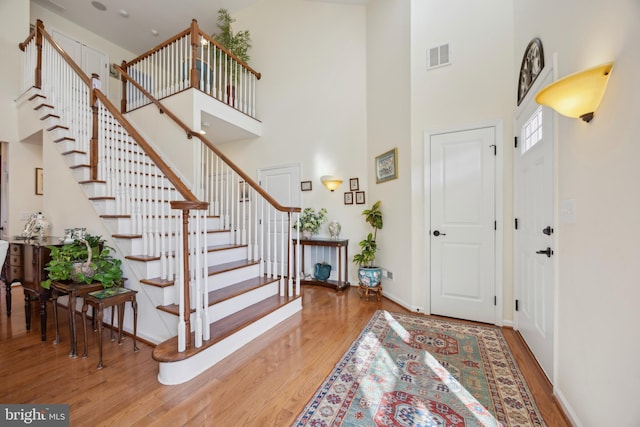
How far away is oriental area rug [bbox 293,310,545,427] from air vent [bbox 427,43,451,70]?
9.52ft

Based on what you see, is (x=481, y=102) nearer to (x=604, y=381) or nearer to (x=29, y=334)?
(x=604, y=381)

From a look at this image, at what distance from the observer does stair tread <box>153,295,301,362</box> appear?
1.71 meters

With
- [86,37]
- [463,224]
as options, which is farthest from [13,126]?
[463,224]

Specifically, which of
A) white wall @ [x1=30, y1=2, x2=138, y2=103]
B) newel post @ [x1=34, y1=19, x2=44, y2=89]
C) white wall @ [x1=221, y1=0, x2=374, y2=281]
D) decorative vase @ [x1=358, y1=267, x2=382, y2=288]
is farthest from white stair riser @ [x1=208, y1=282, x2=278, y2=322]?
white wall @ [x1=30, y1=2, x2=138, y2=103]

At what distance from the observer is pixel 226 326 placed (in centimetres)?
214

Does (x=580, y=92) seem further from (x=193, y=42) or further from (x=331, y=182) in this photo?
(x=193, y=42)

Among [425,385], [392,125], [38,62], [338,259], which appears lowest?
[425,385]

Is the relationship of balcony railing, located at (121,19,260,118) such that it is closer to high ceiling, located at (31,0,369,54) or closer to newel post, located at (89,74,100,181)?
newel post, located at (89,74,100,181)

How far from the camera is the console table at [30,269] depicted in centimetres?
236

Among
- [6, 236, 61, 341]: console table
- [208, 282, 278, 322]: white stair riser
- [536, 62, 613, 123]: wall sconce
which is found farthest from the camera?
[6, 236, 61, 341]: console table

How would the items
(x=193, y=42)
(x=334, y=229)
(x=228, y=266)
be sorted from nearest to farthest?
1. (x=228, y=266)
2. (x=193, y=42)
3. (x=334, y=229)

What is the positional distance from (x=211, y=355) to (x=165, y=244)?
4.13ft

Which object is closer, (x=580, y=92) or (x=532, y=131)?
(x=580, y=92)

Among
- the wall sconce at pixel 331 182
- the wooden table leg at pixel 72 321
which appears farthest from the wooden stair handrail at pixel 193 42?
the wooden table leg at pixel 72 321
